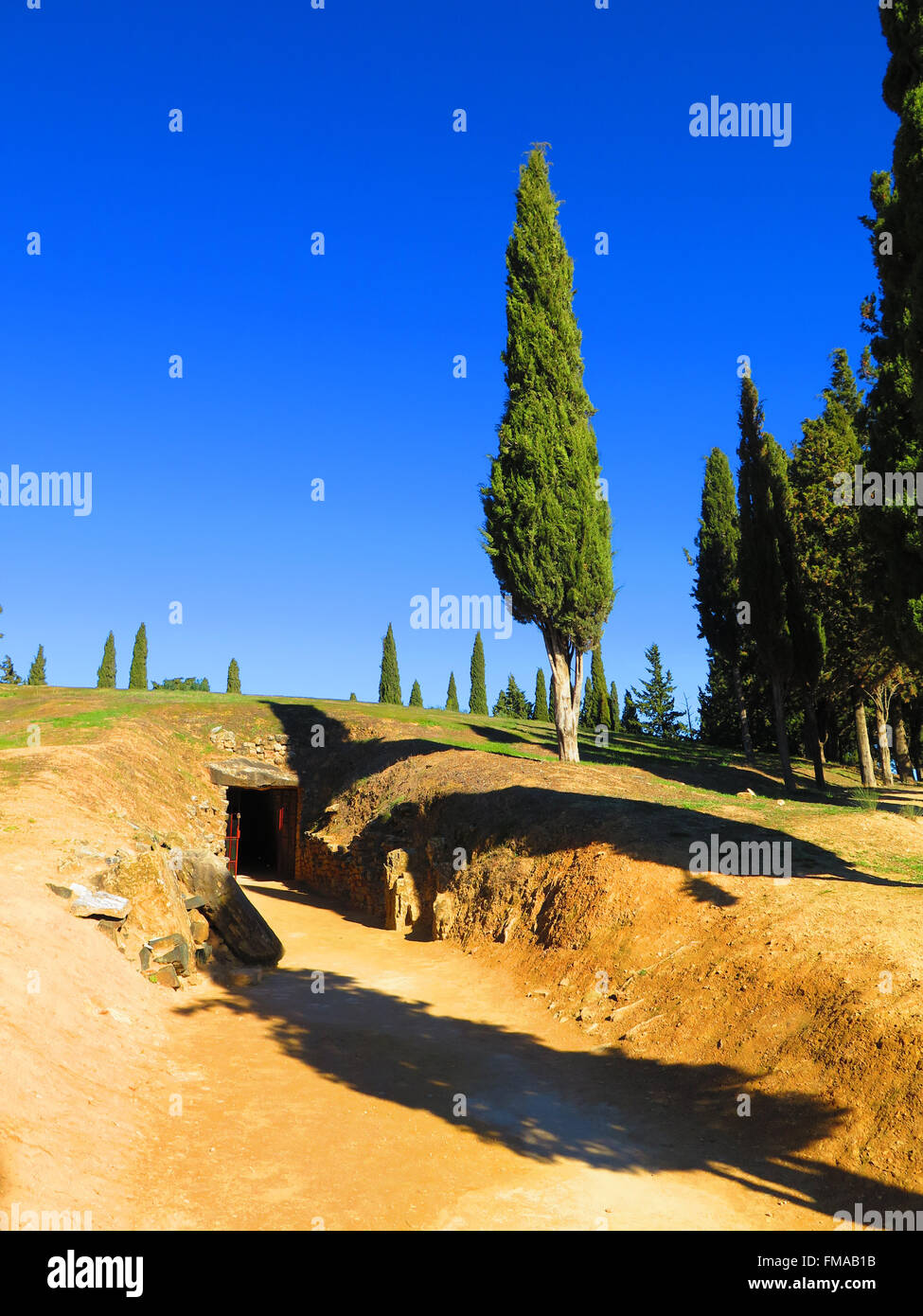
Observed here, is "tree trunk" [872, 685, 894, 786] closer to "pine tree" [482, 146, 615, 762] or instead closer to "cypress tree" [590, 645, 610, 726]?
"pine tree" [482, 146, 615, 762]

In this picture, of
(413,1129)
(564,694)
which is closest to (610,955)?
(413,1129)

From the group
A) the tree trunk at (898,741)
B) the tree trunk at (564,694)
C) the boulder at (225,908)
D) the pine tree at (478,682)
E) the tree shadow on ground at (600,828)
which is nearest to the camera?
the tree shadow on ground at (600,828)

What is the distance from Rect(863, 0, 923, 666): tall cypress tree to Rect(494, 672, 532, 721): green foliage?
190ft

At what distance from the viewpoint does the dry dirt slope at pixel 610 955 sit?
828cm

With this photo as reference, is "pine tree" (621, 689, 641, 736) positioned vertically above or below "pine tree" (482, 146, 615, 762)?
below

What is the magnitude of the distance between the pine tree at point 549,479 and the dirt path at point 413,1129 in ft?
50.5

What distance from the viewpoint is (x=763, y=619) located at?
3036 centimetres

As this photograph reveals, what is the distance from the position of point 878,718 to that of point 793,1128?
99.1ft

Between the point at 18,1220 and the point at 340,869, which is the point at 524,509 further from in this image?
the point at 18,1220

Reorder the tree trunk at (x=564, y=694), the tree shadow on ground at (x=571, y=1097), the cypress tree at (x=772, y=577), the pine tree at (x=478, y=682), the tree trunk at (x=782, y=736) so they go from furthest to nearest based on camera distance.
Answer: the pine tree at (x=478, y=682)
the cypress tree at (x=772, y=577)
the tree trunk at (x=782, y=736)
the tree trunk at (x=564, y=694)
the tree shadow on ground at (x=571, y=1097)

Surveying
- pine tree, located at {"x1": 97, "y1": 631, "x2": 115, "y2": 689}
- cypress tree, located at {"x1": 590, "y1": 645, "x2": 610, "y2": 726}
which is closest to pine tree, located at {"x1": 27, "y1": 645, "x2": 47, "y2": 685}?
pine tree, located at {"x1": 97, "y1": 631, "x2": 115, "y2": 689}

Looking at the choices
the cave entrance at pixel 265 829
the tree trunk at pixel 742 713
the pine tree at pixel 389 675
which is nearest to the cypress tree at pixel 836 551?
the tree trunk at pixel 742 713

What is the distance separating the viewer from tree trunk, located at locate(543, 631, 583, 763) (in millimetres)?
27594

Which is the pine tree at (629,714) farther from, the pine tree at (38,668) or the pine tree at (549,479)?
the pine tree at (38,668)
